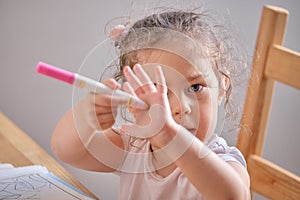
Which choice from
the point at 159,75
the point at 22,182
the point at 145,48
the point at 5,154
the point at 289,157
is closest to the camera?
the point at 159,75

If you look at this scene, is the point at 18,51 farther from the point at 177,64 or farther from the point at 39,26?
the point at 177,64

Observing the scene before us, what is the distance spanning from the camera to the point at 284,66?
86cm

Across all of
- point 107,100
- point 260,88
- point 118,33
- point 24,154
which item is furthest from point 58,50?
point 107,100

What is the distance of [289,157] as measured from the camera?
1456 mm

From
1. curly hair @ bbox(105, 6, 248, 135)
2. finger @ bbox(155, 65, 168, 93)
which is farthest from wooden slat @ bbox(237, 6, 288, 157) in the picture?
finger @ bbox(155, 65, 168, 93)

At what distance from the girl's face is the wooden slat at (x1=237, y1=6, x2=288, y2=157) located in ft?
0.84

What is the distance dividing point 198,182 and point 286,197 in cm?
34

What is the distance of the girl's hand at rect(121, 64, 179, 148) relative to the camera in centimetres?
50

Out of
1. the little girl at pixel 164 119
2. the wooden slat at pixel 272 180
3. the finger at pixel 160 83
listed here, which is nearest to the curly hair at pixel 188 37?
the little girl at pixel 164 119

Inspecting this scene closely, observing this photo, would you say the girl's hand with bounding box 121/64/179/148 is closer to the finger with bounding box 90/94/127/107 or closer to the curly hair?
the finger with bounding box 90/94/127/107

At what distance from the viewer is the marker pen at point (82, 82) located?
1.52 ft

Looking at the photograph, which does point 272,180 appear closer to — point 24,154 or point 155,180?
point 155,180

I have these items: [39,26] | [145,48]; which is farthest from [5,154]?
[39,26]

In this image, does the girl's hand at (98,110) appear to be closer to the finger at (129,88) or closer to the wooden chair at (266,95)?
the finger at (129,88)
